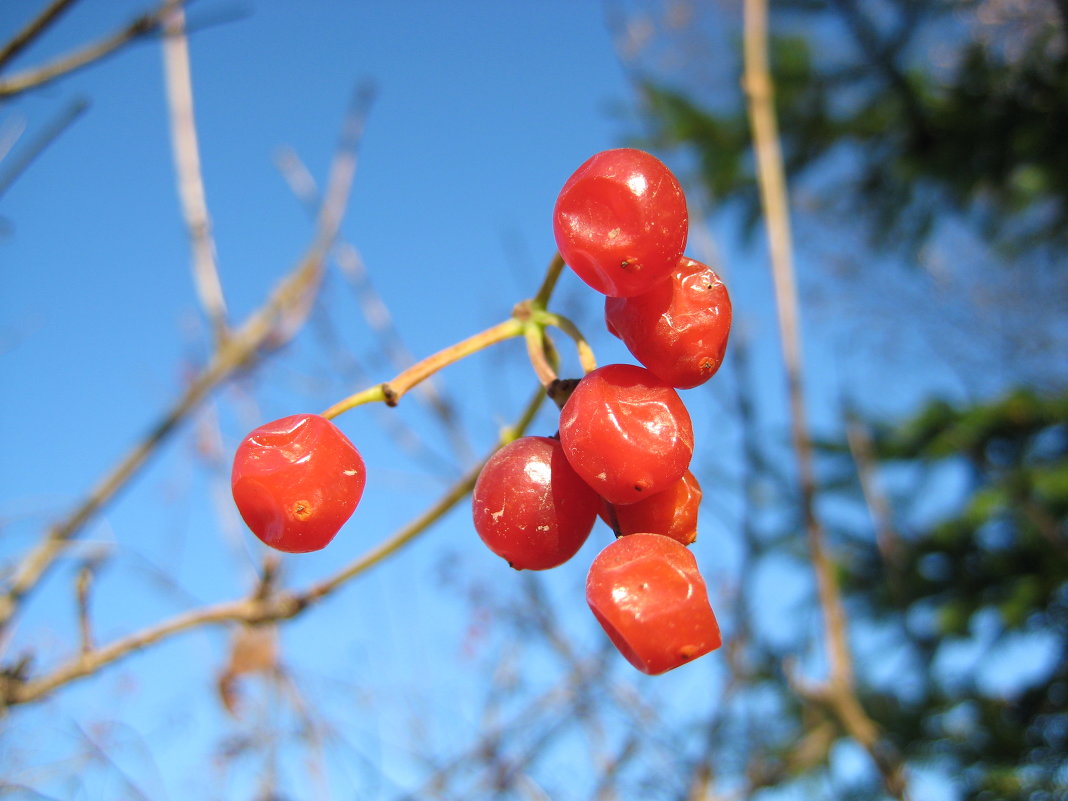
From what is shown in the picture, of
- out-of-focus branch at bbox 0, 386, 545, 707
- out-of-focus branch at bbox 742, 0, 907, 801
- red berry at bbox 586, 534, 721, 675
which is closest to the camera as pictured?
red berry at bbox 586, 534, 721, 675

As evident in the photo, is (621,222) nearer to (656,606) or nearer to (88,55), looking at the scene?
(656,606)

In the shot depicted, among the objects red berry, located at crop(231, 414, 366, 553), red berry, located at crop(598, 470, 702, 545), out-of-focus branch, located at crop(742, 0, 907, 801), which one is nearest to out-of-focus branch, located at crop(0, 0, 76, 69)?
red berry, located at crop(231, 414, 366, 553)

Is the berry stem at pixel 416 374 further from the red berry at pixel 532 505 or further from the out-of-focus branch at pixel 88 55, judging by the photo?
the out-of-focus branch at pixel 88 55

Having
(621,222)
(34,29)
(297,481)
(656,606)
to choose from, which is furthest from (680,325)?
(34,29)

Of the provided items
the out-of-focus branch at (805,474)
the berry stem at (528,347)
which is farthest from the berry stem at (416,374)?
the out-of-focus branch at (805,474)

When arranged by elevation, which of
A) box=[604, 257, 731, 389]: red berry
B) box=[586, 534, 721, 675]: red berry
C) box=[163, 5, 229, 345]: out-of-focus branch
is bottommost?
box=[586, 534, 721, 675]: red berry

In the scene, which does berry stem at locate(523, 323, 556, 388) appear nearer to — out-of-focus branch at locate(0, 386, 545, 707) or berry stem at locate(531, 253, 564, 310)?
berry stem at locate(531, 253, 564, 310)

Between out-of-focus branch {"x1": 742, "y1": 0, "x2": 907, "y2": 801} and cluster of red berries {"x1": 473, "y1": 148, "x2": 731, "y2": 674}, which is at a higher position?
out-of-focus branch {"x1": 742, "y1": 0, "x2": 907, "y2": 801}

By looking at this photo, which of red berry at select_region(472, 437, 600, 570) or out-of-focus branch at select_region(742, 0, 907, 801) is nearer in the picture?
red berry at select_region(472, 437, 600, 570)

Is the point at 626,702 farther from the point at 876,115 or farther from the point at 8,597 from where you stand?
the point at 876,115

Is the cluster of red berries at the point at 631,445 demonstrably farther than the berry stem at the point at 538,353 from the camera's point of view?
No
